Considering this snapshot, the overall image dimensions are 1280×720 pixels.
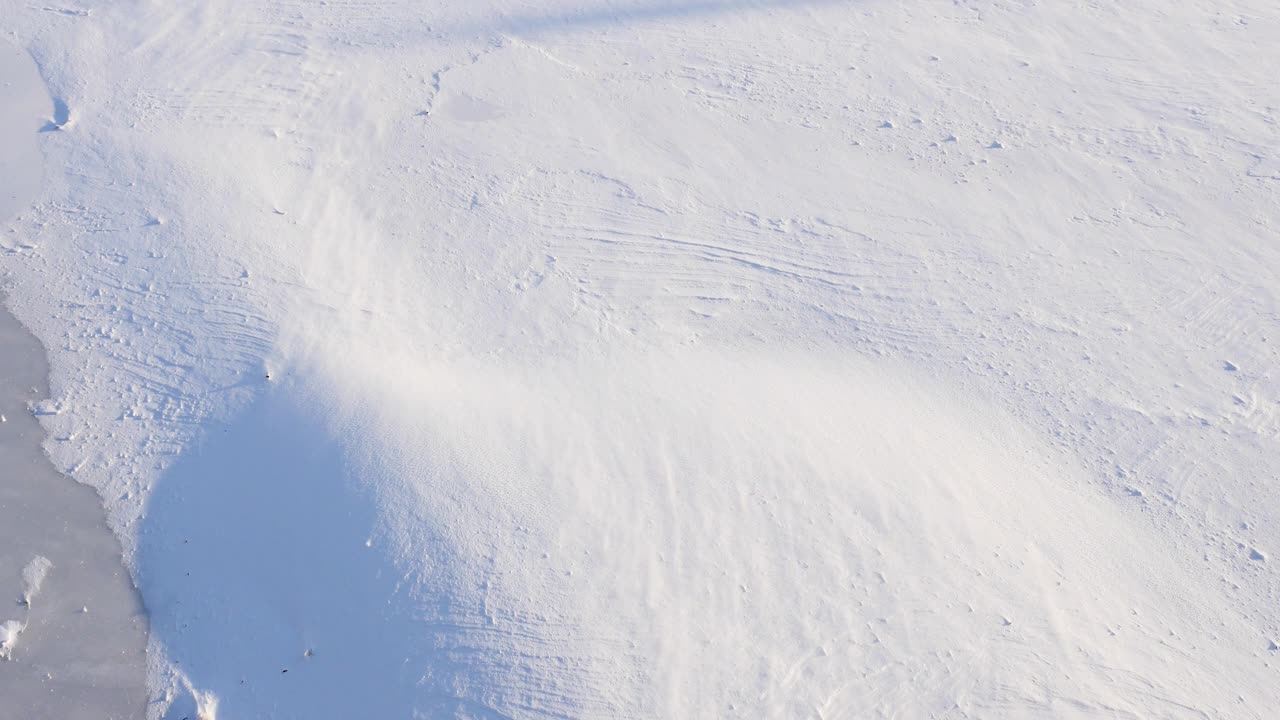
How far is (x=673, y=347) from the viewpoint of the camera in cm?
497

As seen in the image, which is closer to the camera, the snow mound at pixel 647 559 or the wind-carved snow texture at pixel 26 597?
the snow mound at pixel 647 559

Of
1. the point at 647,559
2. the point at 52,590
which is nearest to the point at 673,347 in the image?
the point at 647,559

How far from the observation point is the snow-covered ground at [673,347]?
385 centimetres

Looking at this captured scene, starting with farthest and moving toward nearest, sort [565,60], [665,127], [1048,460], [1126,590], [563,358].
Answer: [565,60] → [665,127] → [563,358] → [1048,460] → [1126,590]

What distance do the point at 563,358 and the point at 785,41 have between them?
3.60 meters

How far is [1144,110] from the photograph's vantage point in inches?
256

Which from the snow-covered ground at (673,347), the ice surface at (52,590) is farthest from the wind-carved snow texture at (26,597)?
the snow-covered ground at (673,347)

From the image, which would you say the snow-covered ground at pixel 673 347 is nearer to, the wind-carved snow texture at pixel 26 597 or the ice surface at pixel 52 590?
the ice surface at pixel 52 590

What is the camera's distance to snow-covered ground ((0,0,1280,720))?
151 inches

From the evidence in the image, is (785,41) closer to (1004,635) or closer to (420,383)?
(420,383)

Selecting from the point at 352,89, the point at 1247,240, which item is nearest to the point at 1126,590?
the point at 1247,240

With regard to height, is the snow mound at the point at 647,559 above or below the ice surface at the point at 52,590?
above

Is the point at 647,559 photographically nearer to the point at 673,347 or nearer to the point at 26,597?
the point at 673,347

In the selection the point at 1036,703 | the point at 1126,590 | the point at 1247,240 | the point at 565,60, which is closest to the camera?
the point at 1036,703
